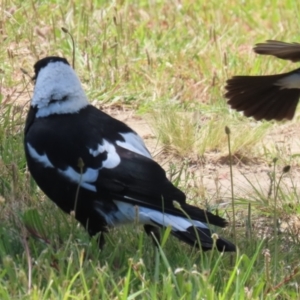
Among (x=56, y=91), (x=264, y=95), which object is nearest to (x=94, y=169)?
(x=56, y=91)

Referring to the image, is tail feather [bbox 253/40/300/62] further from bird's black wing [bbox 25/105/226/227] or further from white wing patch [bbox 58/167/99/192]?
white wing patch [bbox 58/167/99/192]

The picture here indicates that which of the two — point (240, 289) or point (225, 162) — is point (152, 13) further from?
point (240, 289)

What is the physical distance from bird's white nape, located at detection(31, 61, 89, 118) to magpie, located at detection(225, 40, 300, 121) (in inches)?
40.8

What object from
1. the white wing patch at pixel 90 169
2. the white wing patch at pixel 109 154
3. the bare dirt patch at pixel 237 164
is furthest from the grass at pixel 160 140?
the white wing patch at pixel 109 154

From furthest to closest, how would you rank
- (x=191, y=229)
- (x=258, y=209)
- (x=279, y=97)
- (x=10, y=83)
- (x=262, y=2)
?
(x=262, y=2) < (x=10, y=83) < (x=279, y=97) < (x=258, y=209) < (x=191, y=229)

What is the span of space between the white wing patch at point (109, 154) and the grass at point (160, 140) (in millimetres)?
272

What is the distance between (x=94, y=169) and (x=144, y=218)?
26cm

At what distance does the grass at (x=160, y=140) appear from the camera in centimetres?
295

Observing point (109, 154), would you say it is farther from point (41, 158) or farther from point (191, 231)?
point (191, 231)

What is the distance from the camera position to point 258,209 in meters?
4.20

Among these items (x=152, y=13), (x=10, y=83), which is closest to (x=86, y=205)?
(x=10, y=83)

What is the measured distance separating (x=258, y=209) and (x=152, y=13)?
272 centimetres

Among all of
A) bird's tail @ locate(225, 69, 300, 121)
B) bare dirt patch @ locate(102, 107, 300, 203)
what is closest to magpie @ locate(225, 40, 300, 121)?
bird's tail @ locate(225, 69, 300, 121)

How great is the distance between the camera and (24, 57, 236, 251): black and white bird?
3279 millimetres
